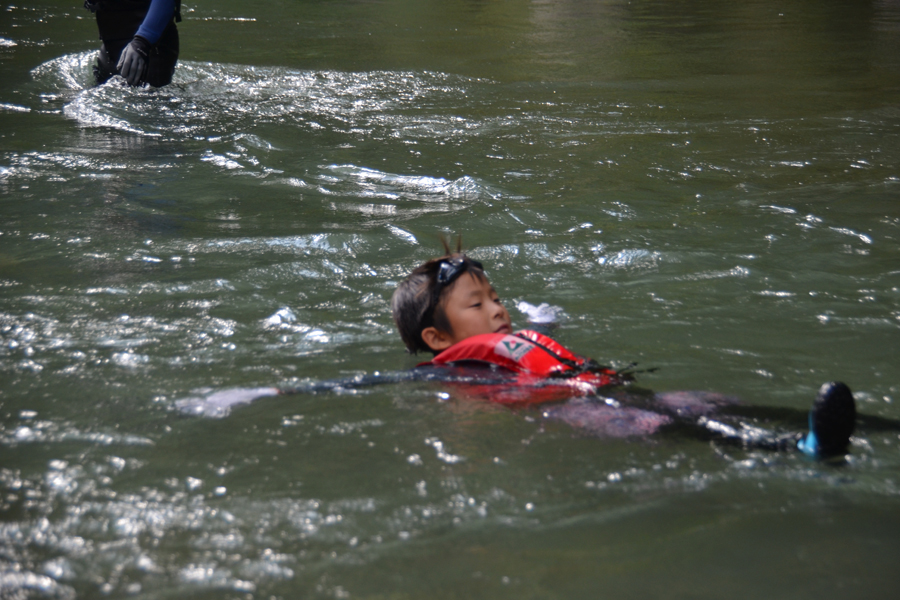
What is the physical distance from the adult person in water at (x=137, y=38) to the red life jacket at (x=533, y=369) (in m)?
5.57

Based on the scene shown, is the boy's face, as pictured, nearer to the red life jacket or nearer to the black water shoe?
the red life jacket

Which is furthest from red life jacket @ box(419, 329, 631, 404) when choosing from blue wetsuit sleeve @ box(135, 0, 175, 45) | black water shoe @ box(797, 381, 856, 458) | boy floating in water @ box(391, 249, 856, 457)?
blue wetsuit sleeve @ box(135, 0, 175, 45)

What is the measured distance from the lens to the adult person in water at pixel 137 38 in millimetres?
7684

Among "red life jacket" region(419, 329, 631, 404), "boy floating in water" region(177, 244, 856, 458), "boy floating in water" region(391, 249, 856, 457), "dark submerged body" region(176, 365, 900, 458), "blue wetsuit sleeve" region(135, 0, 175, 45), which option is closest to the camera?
"boy floating in water" region(391, 249, 856, 457)

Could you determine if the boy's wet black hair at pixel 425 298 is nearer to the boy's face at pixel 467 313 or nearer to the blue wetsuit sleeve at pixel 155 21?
the boy's face at pixel 467 313

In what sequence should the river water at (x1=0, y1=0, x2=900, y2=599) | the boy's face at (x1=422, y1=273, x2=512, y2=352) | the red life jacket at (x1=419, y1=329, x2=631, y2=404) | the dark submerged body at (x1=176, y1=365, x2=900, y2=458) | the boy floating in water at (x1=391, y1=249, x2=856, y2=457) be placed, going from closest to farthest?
the river water at (x1=0, y1=0, x2=900, y2=599)
the boy floating in water at (x1=391, y1=249, x2=856, y2=457)
the dark submerged body at (x1=176, y1=365, x2=900, y2=458)
the red life jacket at (x1=419, y1=329, x2=631, y2=404)
the boy's face at (x1=422, y1=273, x2=512, y2=352)

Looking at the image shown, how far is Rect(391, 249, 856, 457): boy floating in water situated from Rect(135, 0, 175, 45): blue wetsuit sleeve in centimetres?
530

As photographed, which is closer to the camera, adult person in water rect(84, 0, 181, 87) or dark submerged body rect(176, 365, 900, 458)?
dark submerged body rect(176, 365, 900, 458)

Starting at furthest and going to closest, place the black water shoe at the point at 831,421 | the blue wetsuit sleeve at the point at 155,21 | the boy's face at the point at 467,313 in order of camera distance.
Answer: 1. the blue wetsuit sleeve at the point at 155,21
2. the boy's face at the point at 467,313
3. the black water shoe at the point at 831,421

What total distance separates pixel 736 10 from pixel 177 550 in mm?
20447

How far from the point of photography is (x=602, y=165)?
7043mm

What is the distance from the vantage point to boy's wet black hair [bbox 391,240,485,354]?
12.6 ft

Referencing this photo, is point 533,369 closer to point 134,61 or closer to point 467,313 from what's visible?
point 467,313

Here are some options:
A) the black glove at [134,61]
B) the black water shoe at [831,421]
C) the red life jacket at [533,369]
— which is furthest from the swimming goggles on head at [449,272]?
the black glove at [134,61]
